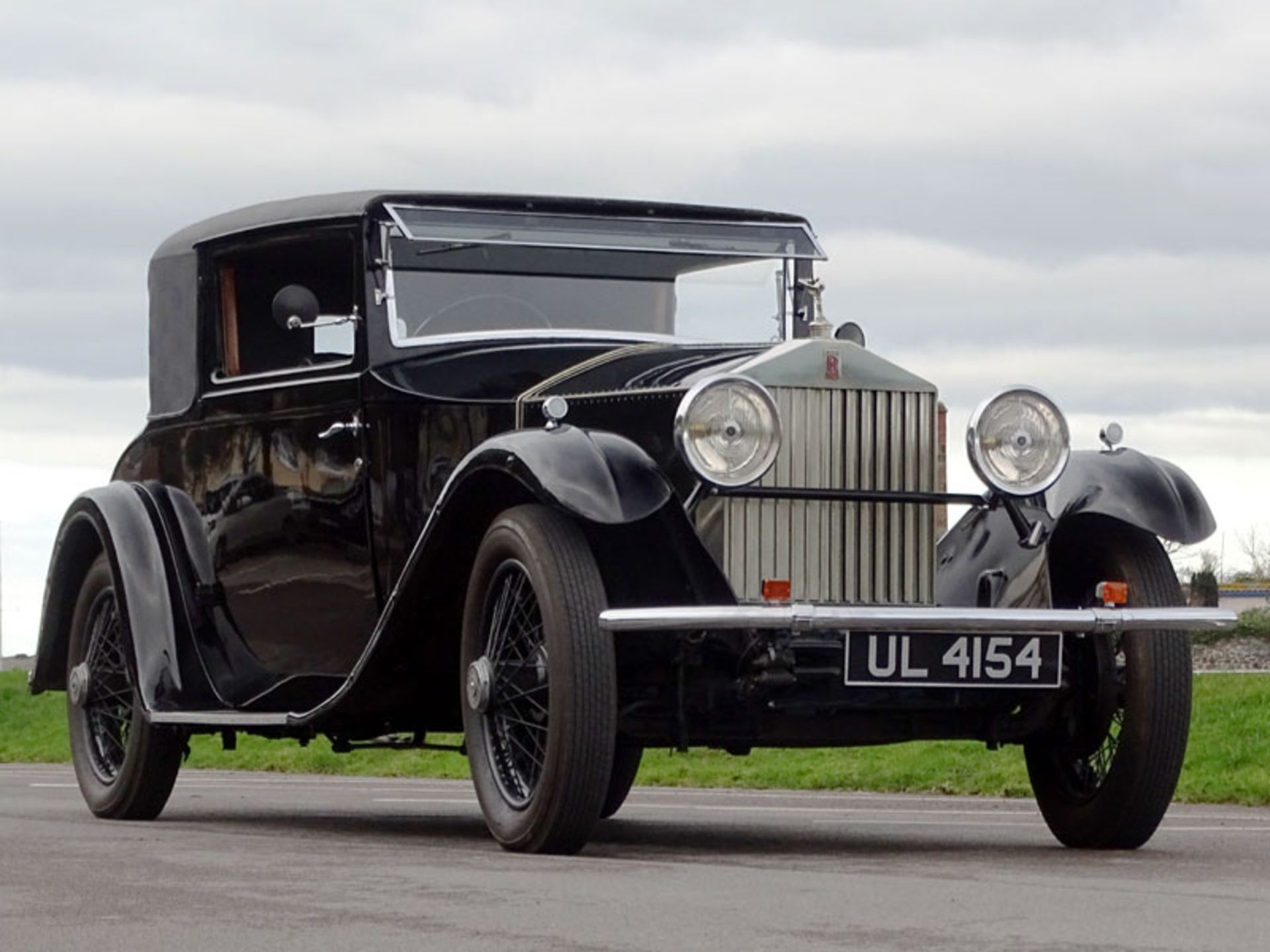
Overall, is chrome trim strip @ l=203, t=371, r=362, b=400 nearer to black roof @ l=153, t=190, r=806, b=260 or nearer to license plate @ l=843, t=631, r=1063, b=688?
black roof @ l=153, t=190, r=806, b=260

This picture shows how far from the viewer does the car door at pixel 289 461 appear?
952 cm

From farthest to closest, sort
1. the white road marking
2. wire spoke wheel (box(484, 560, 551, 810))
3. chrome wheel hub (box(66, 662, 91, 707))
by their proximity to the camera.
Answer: the white road marking
chrome wheel hub (box(66, 662, 91, 707))
wire spoke wheel (box(484, 560, 551, 810))

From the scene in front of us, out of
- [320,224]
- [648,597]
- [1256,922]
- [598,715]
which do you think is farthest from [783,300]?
[1256,922]

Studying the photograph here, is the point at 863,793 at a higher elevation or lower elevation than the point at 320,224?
lower

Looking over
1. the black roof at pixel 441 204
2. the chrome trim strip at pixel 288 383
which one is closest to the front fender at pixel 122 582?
the chrome trim strip at pixel 288 383

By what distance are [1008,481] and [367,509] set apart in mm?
2391

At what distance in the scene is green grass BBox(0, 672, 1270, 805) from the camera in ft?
44.0

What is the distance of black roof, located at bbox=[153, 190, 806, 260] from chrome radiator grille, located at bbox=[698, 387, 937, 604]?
6.29 ft

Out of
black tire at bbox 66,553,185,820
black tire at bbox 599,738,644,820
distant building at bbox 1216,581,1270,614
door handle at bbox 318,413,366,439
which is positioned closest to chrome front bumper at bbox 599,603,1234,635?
door handle at bbox 318,413,366,439

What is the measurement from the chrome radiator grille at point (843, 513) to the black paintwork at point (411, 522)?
5.4 inches

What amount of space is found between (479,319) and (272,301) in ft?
3.56

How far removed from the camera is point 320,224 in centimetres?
991

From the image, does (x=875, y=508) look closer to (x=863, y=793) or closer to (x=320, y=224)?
(x=320, y=224)

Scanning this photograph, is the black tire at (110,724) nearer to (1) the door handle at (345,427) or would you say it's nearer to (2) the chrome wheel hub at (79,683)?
(2) the chrome wheel hub at (79,683)
